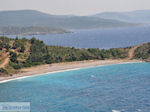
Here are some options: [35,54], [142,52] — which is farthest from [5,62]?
[142,52]

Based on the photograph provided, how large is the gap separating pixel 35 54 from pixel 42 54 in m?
2.50

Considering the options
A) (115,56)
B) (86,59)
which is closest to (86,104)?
(86,59)

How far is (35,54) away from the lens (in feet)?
336

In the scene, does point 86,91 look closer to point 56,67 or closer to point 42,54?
point 56,67

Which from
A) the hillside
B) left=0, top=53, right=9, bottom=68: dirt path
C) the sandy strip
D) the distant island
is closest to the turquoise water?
the sandy strip

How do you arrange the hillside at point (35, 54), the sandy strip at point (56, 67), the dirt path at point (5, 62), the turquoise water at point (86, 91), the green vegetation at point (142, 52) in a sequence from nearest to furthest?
the turquoise water at point (86, 91)
the sandy strip at point (56, 67)
the dirt path at point (5, 62)
the hillside at point (35, 54)
the green vegetation at point (142, 52)

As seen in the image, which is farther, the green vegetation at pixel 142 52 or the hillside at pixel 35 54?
the green vegetation at pixel 142 52

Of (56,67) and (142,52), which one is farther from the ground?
(142,52)

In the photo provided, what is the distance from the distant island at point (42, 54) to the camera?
96094mm

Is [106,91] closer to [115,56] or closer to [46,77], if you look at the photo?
[46,77]

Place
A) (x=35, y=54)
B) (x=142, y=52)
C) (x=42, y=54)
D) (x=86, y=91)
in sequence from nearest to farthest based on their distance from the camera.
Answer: (x=86, y=91) < (x=35, y=54) < (x=42, y=54) < (x=142, y=52)

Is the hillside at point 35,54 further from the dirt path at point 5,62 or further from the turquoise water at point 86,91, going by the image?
the turquoise water at point 86,91

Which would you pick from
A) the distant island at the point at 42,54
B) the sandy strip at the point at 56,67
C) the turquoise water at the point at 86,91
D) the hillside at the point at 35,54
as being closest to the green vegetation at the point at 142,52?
the distant island at the point at 42,54

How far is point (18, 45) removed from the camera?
106 meters
